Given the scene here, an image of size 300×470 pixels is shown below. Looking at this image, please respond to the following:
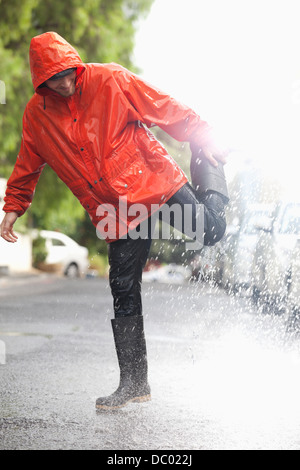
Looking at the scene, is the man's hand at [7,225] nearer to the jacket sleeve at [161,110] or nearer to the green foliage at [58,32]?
the jacket sleeve at [161,110]

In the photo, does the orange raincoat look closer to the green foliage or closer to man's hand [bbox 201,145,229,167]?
man's hand [bbox 201,145,229,167]

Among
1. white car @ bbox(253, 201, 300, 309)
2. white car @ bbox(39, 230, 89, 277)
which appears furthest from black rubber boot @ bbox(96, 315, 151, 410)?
white car @ bbox(39, 230, 89, 277)

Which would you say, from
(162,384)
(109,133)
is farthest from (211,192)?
(162,384)

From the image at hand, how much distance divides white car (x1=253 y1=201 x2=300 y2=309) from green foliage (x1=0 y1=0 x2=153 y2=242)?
7339 millimetres

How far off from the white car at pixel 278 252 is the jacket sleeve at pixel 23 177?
341 cm

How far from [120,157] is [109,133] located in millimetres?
132

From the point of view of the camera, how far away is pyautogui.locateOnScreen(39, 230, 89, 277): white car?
88.1 feet

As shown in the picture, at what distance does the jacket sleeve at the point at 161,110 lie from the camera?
403 cm

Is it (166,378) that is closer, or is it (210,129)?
(210,129)

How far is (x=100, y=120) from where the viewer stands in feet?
13.1
